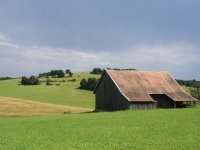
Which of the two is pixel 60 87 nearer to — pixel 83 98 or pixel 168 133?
pixel 83 98

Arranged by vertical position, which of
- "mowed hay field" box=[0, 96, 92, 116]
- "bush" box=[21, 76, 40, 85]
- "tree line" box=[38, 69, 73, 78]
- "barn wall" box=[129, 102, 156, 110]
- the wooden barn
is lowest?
"mowed hay field" box=[0, 96, 92, 116]

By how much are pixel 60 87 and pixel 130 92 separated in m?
57.1

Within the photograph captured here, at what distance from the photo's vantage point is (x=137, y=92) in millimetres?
61031

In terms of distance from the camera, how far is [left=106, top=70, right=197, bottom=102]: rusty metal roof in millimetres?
60422

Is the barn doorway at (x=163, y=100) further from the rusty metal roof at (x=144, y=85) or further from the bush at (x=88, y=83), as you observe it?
the bush at (x=88, y=83)

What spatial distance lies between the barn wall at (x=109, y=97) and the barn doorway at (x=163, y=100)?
6.21 meters

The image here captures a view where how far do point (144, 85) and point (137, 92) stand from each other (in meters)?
3.29

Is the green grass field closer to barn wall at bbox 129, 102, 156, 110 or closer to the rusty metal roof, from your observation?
the rusty metal roof

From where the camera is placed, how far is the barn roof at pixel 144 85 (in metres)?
60.4

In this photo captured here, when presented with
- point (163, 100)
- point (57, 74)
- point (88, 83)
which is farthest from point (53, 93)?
point (163, 100)

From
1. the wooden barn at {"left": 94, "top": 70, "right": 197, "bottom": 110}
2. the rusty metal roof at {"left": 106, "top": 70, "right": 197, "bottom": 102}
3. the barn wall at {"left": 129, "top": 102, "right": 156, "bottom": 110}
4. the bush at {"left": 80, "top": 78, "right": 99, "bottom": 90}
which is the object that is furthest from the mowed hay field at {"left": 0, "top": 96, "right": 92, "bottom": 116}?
the bush at {"left": 80, "top": 78, "right": 99, "bottom": 90}

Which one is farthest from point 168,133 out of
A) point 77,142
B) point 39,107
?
point 39,107

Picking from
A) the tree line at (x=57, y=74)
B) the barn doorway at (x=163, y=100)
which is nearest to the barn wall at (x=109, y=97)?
the barn doorway at (x=163, y=100)

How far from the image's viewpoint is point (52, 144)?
715 inches
